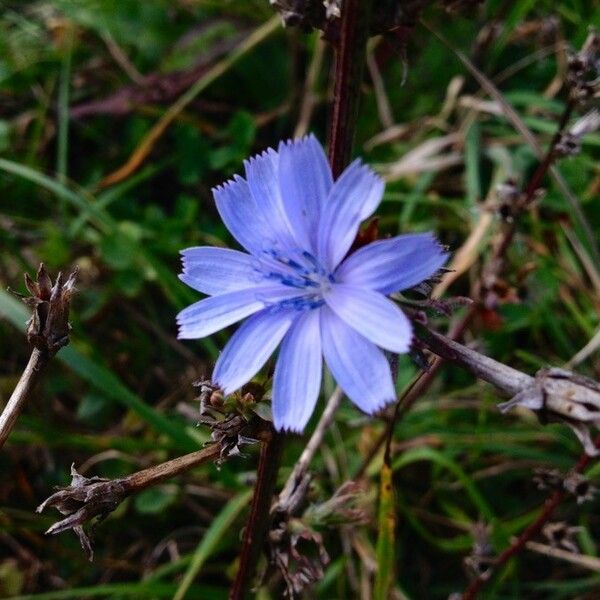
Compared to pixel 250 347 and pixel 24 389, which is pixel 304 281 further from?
pixel 24 389

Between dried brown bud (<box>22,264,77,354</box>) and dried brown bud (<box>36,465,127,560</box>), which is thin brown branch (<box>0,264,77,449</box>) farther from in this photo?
dried brown bud (<box>36,465,127,560</box>)

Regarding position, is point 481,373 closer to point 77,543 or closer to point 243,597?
point 243,597

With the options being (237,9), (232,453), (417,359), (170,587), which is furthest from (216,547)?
(237,9)

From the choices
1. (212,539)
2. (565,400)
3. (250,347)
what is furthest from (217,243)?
(565,400)

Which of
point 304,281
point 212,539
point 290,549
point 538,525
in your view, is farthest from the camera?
point 212,539

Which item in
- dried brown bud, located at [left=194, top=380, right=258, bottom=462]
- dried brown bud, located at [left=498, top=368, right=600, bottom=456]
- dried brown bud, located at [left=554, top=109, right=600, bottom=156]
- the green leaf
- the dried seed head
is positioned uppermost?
dried brown bud, located at [left=194, top=380, right=258, bottom=462]

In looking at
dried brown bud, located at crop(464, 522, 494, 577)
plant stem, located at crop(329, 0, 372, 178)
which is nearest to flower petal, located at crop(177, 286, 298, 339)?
plant stem, located at crop(329, 0, 372, 178)
